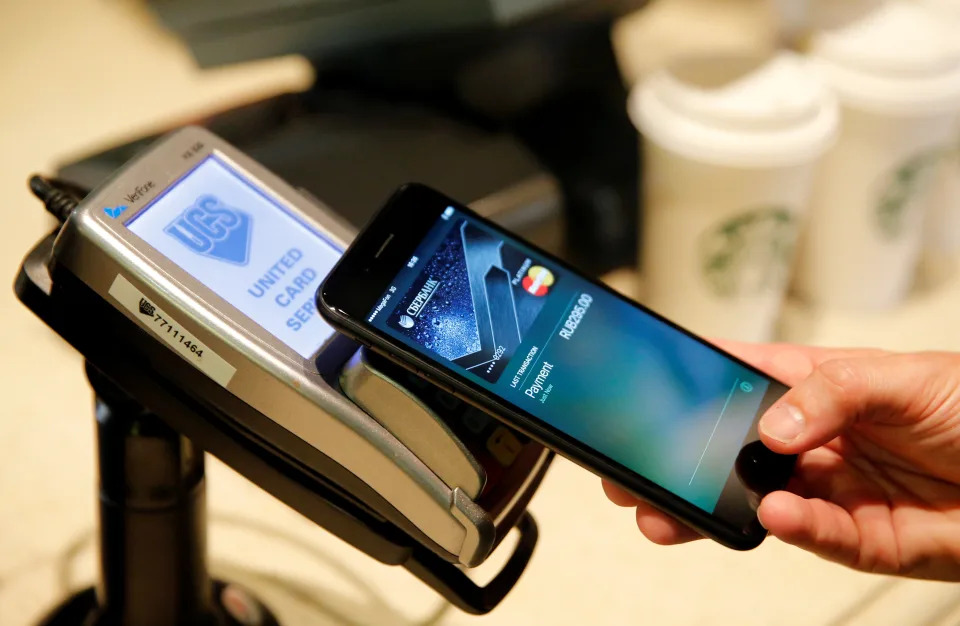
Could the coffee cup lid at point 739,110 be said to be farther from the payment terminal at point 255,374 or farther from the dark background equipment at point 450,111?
the payment terminal at point 255,374

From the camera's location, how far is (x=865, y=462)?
50 centimetres

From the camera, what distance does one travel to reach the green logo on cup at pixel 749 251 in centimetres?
67

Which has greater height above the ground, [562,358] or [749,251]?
[562,358]

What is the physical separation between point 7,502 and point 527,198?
1.34 feet

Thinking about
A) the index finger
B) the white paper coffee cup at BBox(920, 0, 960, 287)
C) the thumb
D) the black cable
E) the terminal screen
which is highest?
the black cable

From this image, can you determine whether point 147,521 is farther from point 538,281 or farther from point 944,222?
point 944,222

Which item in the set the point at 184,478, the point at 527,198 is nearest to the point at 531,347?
the point at 184,478

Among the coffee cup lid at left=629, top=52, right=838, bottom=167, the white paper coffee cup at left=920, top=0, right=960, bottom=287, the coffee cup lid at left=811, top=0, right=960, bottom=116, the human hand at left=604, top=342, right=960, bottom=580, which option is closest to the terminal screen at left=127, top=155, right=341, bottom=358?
the human hand at left=604, top=342, right=960, bottom=580

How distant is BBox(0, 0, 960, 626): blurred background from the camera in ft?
1.86

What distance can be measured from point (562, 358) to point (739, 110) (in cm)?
32

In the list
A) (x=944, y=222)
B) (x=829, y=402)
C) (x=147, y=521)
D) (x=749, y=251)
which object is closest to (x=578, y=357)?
(x=829, y=402)

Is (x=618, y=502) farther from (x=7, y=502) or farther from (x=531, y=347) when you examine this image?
(x=7, y=502)

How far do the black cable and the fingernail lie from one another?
312mm

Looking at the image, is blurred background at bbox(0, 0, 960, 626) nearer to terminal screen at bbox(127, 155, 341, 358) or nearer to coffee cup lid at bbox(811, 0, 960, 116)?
coffee cup lid at bbox(811, 0, 960, 116)
